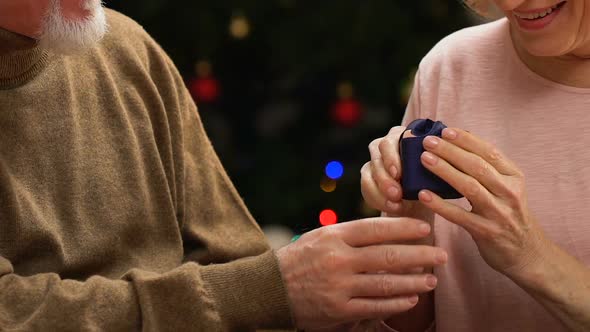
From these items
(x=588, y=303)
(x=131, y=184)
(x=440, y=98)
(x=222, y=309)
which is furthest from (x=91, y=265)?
(x=588, y=303)

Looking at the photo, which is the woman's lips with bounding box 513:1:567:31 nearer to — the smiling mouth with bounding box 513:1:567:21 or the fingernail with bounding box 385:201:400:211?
the smiling mouth with bounding box 513:1:567:21

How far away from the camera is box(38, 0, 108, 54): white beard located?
5.26ft

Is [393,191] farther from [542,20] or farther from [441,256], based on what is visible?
[542,20]

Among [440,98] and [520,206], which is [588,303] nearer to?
[520,206]

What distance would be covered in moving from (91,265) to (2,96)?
343mm

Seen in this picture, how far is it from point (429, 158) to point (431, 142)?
3cm

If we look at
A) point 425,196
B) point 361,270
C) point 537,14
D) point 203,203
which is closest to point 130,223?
point 203,203

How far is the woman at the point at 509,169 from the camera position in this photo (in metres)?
1.46

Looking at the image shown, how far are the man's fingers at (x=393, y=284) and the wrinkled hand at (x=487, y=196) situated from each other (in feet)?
0.36

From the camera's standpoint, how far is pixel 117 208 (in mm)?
1726

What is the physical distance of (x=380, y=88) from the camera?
2932mm

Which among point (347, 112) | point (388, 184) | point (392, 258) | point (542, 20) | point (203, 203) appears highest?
point (542, 20)

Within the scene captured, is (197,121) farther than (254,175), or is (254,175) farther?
(254,175)

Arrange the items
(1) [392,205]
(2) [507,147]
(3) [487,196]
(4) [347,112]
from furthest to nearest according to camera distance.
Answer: (4) [347,112] → (2) [507,147] → (1) [392,205] → (3) [487,196]
